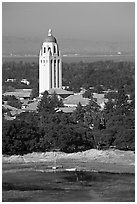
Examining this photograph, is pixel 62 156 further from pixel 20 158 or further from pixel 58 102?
pixel 58 102

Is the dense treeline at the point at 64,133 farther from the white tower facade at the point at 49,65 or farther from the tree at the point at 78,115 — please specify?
the white tower facade at the point at 49,65

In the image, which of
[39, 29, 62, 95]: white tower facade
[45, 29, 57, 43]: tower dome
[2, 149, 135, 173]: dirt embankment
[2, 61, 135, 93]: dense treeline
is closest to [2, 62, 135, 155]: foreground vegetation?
[2, 149, 135, 173]: dirt embankment

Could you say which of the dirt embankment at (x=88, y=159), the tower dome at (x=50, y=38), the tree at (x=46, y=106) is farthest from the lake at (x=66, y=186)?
the tower dome at (x=50, y=38)

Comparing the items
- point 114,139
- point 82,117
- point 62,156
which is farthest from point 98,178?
point 82,117

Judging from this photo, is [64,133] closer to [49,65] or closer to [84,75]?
[49,65]

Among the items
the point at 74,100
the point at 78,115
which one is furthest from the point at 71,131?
the point at 74,100

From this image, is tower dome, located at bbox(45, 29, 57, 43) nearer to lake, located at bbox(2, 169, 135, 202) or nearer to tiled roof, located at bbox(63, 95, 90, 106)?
tiled roof, located at bbox(63, 95, 90, 106)

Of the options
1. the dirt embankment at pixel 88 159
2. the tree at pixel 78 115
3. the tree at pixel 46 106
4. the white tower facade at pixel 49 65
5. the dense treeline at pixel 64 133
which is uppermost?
the white tower facade at pixel 49 65
